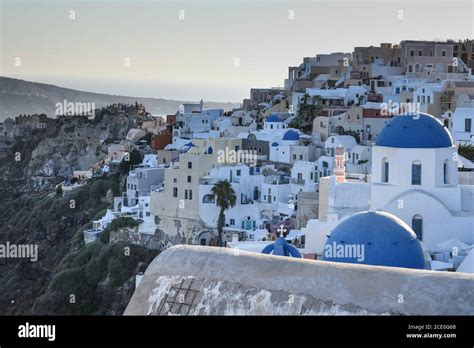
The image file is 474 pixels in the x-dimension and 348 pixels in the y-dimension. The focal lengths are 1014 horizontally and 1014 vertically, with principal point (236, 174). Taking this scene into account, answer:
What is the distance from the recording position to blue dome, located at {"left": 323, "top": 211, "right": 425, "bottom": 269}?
14.5 m

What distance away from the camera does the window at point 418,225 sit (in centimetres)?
1986

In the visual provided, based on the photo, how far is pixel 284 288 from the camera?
8.68 meters

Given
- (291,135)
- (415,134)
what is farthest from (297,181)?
(415,134)

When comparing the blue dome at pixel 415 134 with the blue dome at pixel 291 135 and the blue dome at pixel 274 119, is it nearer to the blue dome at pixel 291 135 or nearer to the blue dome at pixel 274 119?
the blue dome at pixel 291 135

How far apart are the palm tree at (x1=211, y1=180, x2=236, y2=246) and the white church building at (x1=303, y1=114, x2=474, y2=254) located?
762 centimetres

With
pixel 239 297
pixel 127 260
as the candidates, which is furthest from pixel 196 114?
pixel 239 297

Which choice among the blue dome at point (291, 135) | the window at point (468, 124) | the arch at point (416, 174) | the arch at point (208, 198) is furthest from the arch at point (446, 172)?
the blue dome at point (291, 135)

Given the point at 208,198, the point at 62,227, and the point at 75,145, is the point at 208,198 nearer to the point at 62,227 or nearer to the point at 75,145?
the point at 62,227

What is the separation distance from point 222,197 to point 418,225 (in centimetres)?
873

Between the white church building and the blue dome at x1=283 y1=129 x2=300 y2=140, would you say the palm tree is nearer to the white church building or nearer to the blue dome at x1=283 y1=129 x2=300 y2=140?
the blue dome at x1=283 y1=129 x2=300 y2=140

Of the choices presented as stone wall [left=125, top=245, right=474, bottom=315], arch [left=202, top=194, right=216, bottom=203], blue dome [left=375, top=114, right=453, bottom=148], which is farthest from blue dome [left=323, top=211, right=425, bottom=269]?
arch [left=202, top=194, right=216, bottom=203]

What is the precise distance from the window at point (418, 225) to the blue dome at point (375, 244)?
4795 millimetres

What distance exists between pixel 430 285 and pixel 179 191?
20.8 metres
